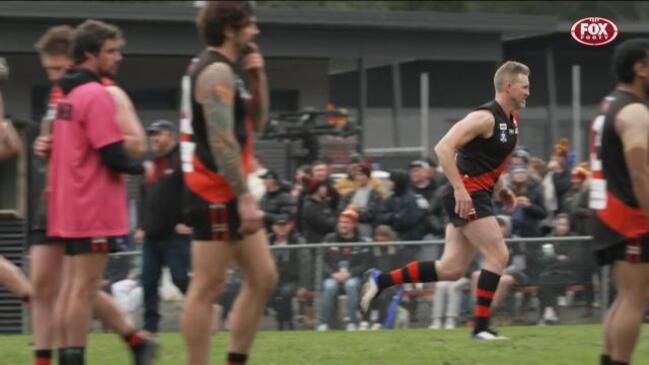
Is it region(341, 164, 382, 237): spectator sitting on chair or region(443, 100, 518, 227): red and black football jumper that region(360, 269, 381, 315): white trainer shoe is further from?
region(341, 164, 382, 237): spectator sitting on chair

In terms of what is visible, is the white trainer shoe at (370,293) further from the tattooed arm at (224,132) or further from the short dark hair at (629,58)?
the tattooed arm at (224,132)

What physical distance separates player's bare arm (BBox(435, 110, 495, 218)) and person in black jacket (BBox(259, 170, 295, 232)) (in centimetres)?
668

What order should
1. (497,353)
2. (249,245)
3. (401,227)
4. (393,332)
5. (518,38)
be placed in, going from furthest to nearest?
(518,38)
(401,227)
(393,332)
(497,353)
(249,245)

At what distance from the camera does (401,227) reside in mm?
17844

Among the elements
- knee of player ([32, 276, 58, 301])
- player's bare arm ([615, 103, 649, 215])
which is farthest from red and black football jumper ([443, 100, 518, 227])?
knee of player ([32, 276, 58, 301])

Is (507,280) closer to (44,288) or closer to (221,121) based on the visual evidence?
(44,288)

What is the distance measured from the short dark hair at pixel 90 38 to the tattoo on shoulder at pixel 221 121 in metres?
0.99

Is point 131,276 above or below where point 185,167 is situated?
below

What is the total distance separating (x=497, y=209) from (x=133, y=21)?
10609mm

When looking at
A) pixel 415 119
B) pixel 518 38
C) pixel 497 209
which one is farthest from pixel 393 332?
pixel 415 119

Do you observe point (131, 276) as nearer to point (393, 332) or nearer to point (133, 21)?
point (393, 332)

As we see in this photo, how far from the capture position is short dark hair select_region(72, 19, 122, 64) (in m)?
8.89

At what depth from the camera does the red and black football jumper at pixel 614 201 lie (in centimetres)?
852

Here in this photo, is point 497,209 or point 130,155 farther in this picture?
point 497,209
